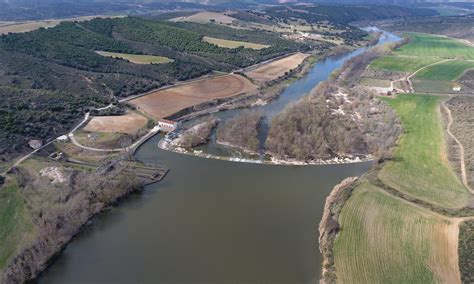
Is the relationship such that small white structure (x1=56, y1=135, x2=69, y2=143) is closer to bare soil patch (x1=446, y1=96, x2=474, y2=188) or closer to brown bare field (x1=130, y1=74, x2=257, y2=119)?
brown bare field (x1=130, y1=74, x2=257, y2=119)

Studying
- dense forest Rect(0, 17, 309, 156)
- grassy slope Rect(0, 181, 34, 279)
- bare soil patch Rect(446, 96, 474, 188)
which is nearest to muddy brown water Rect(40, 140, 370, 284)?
grassy slope Rect(0, 181, 34, 279)

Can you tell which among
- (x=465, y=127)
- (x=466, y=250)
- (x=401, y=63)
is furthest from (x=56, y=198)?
(x=401, y=63)

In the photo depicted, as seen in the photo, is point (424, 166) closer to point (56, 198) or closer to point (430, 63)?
point (56, 198)

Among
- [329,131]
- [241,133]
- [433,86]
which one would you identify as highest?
[433,86]

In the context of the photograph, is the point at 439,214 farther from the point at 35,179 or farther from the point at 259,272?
the point at 35,179

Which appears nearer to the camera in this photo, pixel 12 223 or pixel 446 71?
pixel 12 223

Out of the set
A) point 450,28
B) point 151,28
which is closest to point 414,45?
point 450,28

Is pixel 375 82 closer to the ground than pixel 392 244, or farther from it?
farther from it
